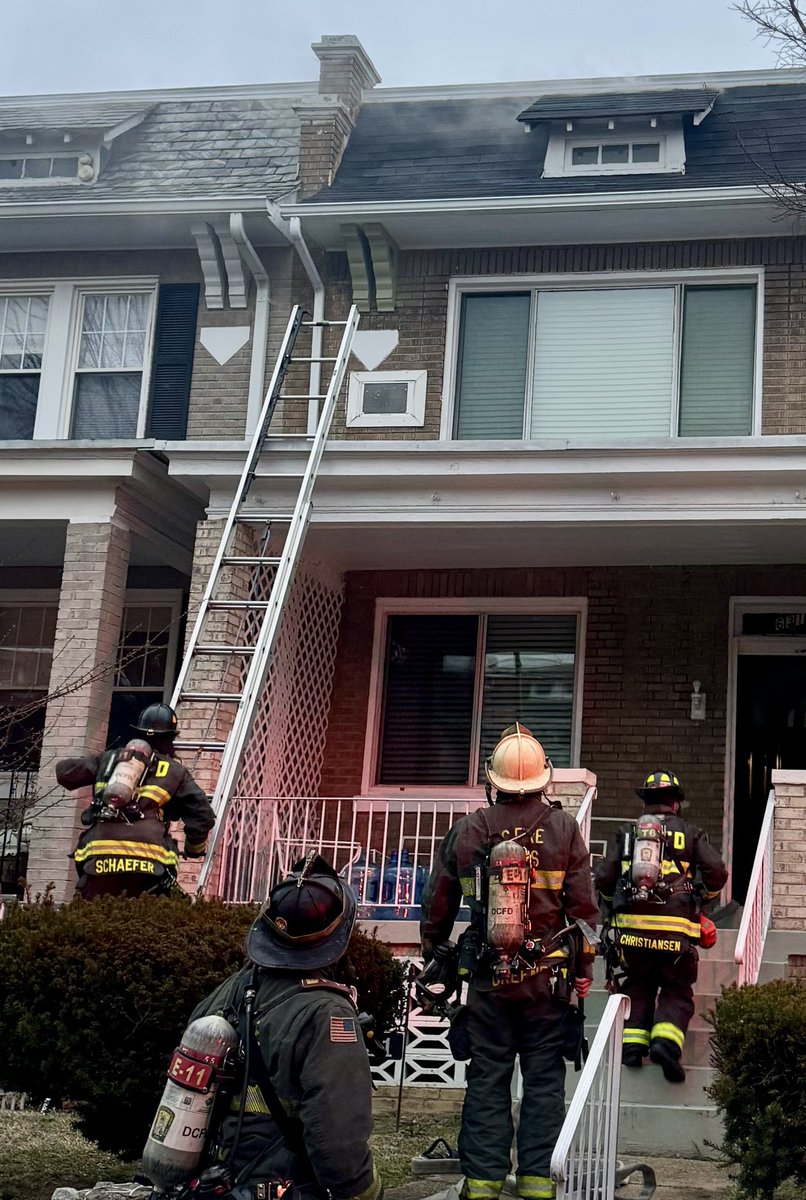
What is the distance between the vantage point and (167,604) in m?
14.1

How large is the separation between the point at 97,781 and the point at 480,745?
5.18 m

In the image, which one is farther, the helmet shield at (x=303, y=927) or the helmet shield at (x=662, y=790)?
the helmet shield at (x=662, y=790)

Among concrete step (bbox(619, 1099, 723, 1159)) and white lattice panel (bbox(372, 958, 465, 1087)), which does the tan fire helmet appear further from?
white lattice panel (bbox(372, 958, 465, 1087))

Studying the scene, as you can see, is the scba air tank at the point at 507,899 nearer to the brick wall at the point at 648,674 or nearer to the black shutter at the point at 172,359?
the brick wall at the point at 648,674

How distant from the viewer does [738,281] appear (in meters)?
12.2

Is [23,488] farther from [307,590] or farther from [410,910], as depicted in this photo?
[410,910]

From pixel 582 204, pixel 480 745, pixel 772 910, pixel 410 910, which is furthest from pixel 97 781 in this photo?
pixel 582 204

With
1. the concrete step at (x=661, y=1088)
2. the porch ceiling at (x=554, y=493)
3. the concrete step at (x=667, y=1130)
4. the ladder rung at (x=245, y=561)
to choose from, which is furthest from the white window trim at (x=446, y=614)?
the concrete step at (x=667, y=1130)

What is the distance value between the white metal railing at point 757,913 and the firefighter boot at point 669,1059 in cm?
65

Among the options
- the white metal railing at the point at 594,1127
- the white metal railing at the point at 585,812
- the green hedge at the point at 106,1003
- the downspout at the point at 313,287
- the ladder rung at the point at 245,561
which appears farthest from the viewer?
the downspout at the point at 313,287

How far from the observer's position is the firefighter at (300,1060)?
3.93 metres

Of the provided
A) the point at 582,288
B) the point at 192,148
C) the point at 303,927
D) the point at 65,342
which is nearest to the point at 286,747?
the point at 65,342

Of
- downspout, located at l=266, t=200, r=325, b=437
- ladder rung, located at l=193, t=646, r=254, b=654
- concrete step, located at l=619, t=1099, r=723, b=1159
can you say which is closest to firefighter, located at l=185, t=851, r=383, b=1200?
concrete step, located at l=619, t=1099, r=723, b=1159

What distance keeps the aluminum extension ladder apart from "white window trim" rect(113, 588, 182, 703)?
91.5 inches
